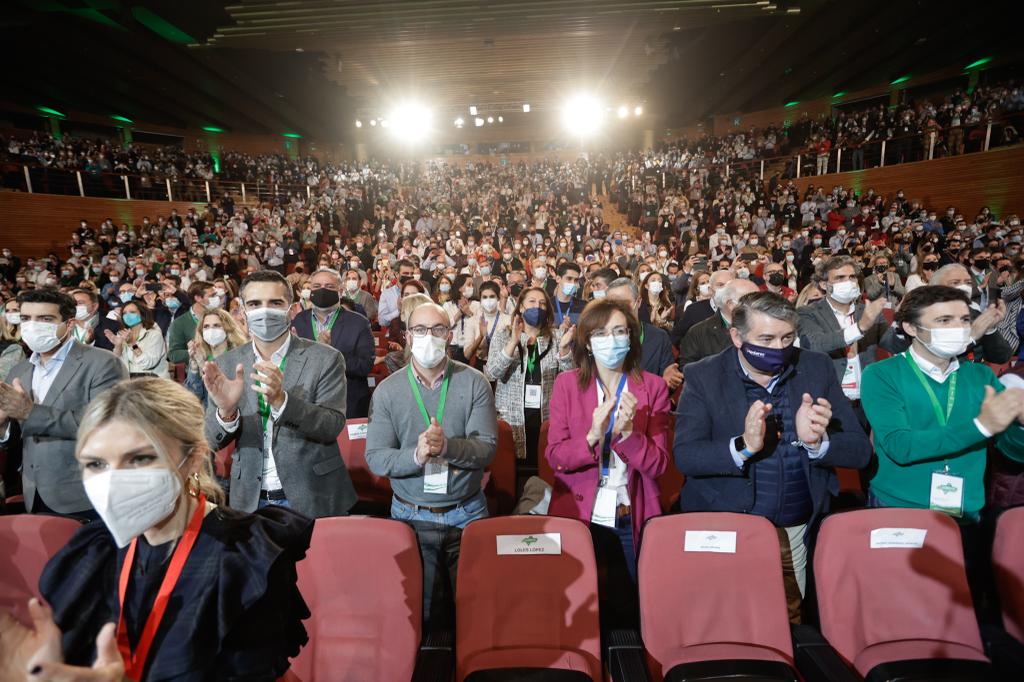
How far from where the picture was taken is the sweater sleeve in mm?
2014

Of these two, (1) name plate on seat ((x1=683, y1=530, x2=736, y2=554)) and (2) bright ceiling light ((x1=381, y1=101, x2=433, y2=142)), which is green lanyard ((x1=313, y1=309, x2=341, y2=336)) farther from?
(2) bright ceiling light ((x1=381, y1=101, x2=433, y2=142))

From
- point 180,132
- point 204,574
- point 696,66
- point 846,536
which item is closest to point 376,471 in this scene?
point 204,574

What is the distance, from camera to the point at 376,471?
7.30ft

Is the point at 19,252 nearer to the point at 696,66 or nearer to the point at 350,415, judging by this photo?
the point at 350,415

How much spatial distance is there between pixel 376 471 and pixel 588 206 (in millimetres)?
15967

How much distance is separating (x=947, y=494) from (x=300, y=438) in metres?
2.72

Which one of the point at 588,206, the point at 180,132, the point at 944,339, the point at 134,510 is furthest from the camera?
the point at 180,132

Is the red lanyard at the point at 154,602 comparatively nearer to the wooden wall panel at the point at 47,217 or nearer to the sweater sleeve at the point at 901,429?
the sweater sleeve at the point at 901,429

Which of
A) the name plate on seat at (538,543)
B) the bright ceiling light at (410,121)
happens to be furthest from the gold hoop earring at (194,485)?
the bright ceiling light at (410,121)

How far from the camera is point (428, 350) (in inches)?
95.1

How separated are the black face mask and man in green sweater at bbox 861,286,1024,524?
11.7ft

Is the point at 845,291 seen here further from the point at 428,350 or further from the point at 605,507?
the point at 428,350

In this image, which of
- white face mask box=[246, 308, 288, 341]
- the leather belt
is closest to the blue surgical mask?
the leather belt

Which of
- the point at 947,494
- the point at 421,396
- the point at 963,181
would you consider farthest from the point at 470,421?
the point at 963,181
